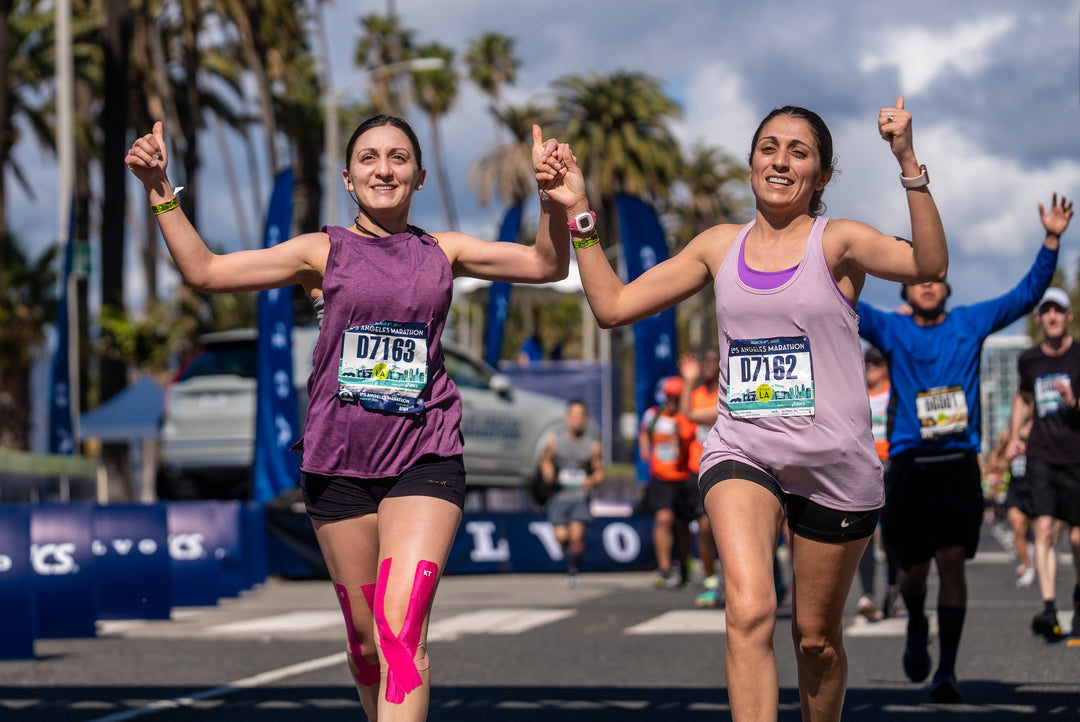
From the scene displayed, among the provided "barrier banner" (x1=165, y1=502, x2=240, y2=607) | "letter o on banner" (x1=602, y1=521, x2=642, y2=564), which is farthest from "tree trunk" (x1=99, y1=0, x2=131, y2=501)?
"barrier banner" (x1=165, y1=502, x2=240, y2=607)

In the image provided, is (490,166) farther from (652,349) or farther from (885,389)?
(885,389)

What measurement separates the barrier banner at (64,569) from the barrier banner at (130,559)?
697 millimetres

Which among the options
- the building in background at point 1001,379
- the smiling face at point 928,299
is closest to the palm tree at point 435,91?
the building in background at point 1001,379

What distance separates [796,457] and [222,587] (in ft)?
32.8

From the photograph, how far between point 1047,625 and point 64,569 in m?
6.54

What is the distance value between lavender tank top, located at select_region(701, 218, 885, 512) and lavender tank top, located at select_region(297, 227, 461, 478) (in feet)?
2.93

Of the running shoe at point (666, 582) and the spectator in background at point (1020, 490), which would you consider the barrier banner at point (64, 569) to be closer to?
the spectator in background at point (1020, 490)

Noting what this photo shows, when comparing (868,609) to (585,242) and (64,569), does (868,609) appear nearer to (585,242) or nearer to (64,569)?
(64,569)

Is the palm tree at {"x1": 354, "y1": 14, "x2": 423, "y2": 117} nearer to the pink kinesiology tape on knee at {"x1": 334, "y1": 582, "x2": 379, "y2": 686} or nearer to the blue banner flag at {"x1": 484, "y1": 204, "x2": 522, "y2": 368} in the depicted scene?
the blue banner flag at {"x1": 484, "y1": 204, "x2": 522, "y2": 368}

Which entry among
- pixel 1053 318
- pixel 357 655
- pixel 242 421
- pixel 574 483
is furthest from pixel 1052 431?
pixel 242 421

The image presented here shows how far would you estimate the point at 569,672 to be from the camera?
28.3 feet

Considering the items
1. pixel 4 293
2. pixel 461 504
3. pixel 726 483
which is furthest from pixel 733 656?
pixel 4 293

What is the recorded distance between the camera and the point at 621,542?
1773 cm

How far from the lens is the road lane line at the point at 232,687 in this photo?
23.5 feet
